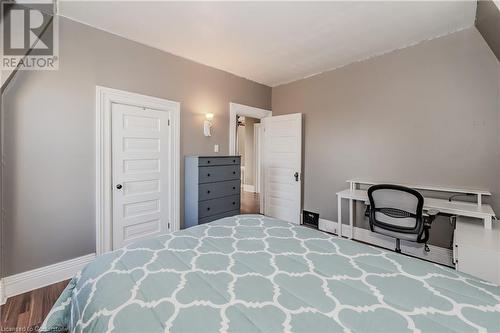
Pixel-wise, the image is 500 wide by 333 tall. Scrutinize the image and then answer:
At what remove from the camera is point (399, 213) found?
2.28m

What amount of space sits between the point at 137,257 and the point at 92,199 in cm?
158

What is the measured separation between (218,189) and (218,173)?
23cm

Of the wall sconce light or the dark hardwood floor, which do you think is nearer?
the wall sconce light

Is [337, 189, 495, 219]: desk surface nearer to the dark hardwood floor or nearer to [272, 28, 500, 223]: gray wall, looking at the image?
[272, 28, 500, 223]: gray wall

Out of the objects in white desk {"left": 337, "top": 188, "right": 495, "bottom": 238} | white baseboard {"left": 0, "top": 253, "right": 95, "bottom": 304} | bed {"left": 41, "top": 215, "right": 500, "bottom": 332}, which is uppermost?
white desk {"left": 337, "top": 188, "right": 495, "bottom": 238}

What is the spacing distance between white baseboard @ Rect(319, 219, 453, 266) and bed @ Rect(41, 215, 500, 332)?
1.95 metres

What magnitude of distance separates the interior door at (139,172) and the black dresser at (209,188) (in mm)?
290

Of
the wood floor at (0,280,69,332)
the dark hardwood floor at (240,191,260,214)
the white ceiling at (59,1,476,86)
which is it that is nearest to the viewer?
the wood floor at (0,280,69,332)

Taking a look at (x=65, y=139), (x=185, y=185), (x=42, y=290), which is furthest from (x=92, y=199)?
(x=185, y=185)

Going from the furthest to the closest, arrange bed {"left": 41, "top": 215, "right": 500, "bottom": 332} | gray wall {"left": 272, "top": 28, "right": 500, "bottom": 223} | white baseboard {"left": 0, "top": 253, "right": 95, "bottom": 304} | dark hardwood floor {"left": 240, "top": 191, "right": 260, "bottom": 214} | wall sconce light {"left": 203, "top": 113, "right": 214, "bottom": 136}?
dark hardwood floor {"left": 240, "top": 191, "right": 260, "bottom": 214} < wall sconce light {"left": 203, "top": 113, "right": 214, "bottom": 136} < gray wall {"left": 272, "top": 28, "right": 500, "bottom": 223} < white baseboard {"left": 0, "top": 253, "right": 95, "bottom": 304} < bed {"left": 41, "top": 215, "right": 500, "bottom": 332}

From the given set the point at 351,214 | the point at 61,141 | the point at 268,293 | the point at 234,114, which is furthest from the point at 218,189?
the point at 268,293

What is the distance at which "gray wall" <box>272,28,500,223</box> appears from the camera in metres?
2.37

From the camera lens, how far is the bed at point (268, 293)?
2.60ft

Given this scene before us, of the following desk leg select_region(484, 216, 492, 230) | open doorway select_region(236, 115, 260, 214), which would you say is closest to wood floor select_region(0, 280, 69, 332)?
desk leg select_region(484, 216, 492, 230)
